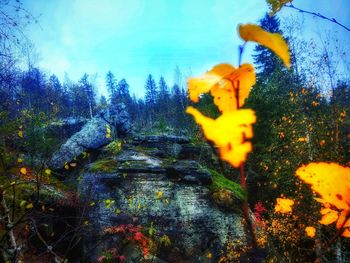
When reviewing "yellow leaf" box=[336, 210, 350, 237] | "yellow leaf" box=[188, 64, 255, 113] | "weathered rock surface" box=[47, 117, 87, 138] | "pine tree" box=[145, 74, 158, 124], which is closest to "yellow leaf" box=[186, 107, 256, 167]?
"yellow leaf" box=[188, 64, 255, 113]

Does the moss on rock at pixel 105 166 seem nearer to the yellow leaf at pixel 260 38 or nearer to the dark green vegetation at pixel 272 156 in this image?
the dark green vegetation at pixel 272 156

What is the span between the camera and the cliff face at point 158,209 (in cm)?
975

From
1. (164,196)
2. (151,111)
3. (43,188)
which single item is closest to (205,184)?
(164,196)

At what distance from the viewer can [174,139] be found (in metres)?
16.1

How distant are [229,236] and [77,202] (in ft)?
18.4

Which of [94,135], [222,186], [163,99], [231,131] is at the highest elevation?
[163,99]

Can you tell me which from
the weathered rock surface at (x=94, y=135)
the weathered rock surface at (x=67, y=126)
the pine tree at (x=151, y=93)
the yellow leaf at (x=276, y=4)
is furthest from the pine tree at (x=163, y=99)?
the yellow leaf at (x=276, y=4)

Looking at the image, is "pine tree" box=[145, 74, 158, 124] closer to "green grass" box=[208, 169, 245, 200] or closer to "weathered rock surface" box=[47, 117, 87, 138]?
"weathered rock surface" box=[47, 117, 87, 138]

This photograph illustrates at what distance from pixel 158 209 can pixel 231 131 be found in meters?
10.4

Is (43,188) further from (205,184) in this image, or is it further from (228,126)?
(228,126)

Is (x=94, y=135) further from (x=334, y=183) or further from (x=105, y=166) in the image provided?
(x=334, y=183)

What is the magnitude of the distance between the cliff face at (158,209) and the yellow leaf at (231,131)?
9096 millimetres

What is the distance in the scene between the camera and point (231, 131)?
65 cm

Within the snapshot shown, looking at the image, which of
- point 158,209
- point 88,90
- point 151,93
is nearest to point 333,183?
point 158,209
